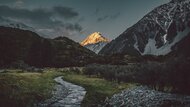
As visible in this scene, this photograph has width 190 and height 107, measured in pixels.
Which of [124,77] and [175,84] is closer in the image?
[175,84]

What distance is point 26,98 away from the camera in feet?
115

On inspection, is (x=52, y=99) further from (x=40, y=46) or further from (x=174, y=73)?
(x=40, y=46)

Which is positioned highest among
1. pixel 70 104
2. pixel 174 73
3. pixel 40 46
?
pixel 40 46

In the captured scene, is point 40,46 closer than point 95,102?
No

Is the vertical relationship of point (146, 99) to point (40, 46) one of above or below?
below

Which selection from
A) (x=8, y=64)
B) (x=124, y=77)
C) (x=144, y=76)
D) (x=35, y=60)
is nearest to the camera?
(x=144, y=76)

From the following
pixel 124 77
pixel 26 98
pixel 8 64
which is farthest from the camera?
pixel 8 64

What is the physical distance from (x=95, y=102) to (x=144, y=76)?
17.2 m

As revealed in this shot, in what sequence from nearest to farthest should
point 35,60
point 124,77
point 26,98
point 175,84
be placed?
point 26,98 < point 175,84 < point 124,77 < point 35,60

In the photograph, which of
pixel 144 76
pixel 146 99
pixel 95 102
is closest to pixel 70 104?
pixel 95 102

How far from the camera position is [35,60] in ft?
509

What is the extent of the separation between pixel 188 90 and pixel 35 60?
125759mm

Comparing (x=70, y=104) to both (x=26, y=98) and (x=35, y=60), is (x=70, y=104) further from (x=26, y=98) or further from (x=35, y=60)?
(x=35, y=60)

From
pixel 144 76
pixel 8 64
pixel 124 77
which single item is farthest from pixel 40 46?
pixel 144 76
